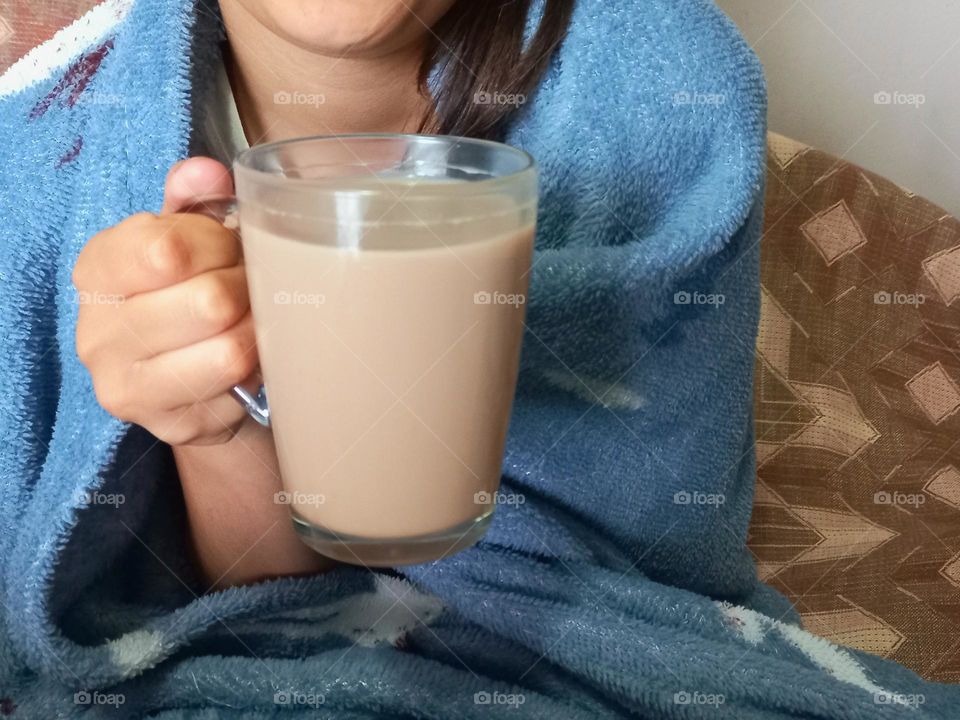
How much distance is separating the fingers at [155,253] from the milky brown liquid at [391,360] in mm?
Result: 17

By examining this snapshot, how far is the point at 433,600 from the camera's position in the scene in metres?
0.58

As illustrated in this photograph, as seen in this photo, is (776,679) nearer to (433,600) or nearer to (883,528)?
(433,600)

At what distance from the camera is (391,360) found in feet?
1.25

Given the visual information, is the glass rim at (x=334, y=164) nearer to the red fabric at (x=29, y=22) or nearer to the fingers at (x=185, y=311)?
the fingers at (x=185, y=311)

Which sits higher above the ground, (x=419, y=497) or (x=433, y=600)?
(x=419, y=497)

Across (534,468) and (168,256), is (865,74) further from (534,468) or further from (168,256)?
(168,256)

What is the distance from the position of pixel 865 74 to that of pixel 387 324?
37.1 inches

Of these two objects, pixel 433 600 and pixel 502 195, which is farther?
pixel 433 600

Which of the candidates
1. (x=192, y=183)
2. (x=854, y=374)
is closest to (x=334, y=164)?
(x=192, y=183)

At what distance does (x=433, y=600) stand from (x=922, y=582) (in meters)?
0.64

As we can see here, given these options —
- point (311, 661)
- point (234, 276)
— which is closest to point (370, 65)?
point (234, 276)

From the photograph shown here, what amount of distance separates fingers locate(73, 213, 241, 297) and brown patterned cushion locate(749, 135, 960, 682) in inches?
29.8

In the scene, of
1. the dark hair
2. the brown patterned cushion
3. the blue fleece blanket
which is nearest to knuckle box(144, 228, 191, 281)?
the blue fleece blanket

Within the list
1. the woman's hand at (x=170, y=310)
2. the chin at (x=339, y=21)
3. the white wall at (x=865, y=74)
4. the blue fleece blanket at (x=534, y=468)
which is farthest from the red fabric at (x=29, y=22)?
the white wall at (x=865, y=74)
